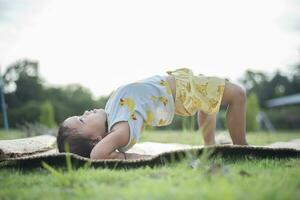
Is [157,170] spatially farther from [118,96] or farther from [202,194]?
[118,96]

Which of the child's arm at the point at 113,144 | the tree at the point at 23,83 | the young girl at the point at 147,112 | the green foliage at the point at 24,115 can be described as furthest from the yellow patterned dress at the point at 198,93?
the tree at the point at 23,83

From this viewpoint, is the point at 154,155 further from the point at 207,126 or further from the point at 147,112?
the point at 207,126

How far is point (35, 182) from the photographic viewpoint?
1.99 metres

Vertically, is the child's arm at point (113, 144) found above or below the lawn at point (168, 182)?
above

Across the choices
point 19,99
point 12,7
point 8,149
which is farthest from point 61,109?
point 8,149

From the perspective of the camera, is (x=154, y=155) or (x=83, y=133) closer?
(x=154, y=155)

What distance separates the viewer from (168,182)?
175cm

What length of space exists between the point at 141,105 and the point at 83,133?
47 cm

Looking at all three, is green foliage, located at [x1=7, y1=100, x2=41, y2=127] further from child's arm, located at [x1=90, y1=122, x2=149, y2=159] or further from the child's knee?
child's arm, located at [x1=90, y1=122, x2=149, y2=159]

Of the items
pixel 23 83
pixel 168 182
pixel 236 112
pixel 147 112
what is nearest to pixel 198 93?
pixel 236 112

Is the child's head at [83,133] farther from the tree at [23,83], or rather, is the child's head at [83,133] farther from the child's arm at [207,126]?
the tree at [23,83]

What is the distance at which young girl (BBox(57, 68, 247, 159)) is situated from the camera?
2.76m

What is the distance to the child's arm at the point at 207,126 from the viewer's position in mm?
3416

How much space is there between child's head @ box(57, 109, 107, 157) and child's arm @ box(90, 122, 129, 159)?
7.6 inches
